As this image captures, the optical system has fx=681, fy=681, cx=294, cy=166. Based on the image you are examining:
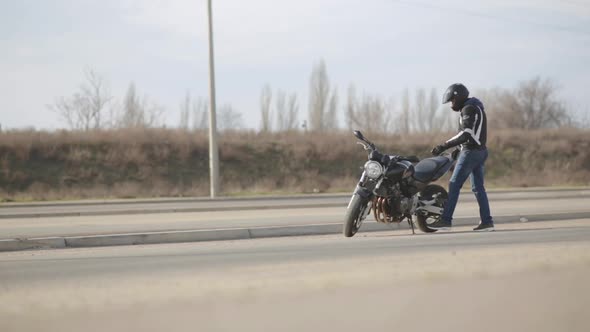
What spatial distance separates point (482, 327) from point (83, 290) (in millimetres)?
3172

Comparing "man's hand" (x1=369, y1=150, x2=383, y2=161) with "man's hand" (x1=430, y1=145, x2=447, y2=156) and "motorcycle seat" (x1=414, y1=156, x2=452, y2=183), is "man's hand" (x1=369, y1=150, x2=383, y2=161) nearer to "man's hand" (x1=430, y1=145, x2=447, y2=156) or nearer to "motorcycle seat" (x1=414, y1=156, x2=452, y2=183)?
"motorcycle seat" (x1=414, y1=156, x2=452, y2=183)

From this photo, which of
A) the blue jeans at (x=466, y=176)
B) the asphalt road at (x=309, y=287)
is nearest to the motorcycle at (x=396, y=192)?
the blue jeans at (x=466, y=176)

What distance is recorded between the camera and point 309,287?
207 inches

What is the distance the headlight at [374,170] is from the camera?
335 inches

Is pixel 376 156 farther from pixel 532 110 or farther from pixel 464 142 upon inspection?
pixel 532 110

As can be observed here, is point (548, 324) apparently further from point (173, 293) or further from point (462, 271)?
point (173, 293)

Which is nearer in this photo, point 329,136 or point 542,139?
point 329,136

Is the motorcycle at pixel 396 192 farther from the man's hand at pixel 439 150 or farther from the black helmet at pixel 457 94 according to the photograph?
the black helmet at pixel 457 94

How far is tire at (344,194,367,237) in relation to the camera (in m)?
8.62

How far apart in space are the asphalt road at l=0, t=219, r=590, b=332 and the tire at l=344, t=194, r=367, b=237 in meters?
0.43

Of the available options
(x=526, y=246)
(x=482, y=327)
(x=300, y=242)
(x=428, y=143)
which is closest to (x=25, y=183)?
(x=428, y=143)

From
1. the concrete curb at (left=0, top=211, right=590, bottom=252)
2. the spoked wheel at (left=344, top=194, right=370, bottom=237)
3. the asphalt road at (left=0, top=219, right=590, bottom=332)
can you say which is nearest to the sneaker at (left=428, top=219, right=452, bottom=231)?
the concrete curb at (left=0, top=211, right=590, bottom=252)

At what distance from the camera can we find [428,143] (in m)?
44.8

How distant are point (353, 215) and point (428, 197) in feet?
3.91
